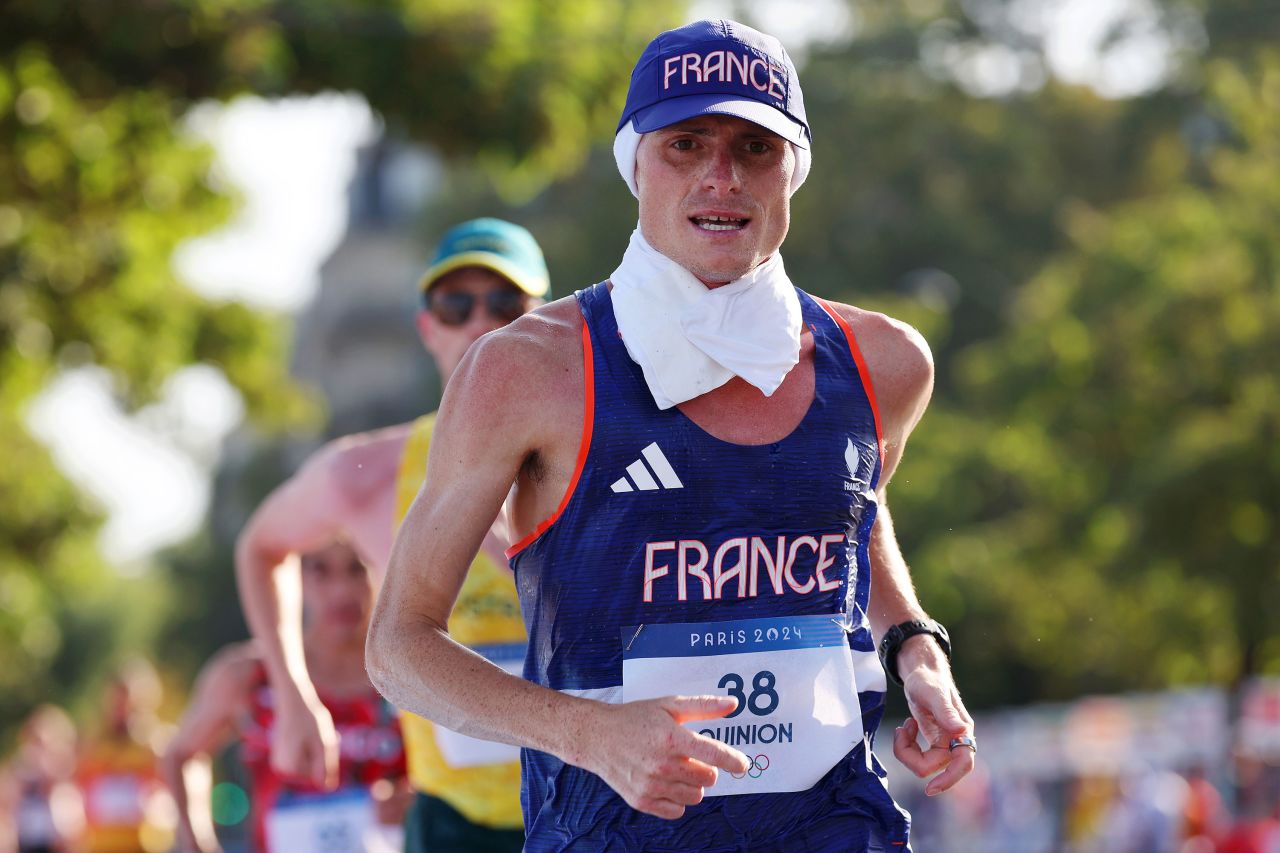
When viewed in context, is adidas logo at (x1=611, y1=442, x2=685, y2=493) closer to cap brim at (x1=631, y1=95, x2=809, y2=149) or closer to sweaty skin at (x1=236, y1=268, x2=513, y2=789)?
cap brim at (x1=631, y1=95, x2=809, y2=149)

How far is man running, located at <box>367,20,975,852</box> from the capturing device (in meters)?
3.42

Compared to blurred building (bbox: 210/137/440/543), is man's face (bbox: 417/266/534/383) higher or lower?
lower

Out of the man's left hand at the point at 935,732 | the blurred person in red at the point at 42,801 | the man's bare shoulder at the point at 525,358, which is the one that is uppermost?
the blurred person in red at the point at 42,801

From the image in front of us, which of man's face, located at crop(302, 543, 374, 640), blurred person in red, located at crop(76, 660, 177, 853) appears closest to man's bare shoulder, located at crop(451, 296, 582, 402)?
man's face, located at crop(302, 543, 374, 640)

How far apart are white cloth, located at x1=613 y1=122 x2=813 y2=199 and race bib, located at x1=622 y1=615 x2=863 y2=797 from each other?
2.36ft

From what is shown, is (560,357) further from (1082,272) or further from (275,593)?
(1082,272)

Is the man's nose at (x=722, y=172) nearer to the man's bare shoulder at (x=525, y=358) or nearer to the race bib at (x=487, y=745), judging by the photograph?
the man's bare shoulder at (x=525, y=358)

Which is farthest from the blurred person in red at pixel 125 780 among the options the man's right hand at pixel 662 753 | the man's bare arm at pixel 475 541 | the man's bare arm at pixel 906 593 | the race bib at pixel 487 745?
the man's right hand at pixel 662 753

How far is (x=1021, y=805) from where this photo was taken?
29906mm

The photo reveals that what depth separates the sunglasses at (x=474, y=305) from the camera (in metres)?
5.94

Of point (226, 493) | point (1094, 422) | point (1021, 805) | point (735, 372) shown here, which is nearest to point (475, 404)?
point (735, 372)

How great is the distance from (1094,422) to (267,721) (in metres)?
16.4

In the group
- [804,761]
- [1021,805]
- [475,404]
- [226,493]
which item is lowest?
[804,761]

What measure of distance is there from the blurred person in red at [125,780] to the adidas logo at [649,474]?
1220 centimetres
